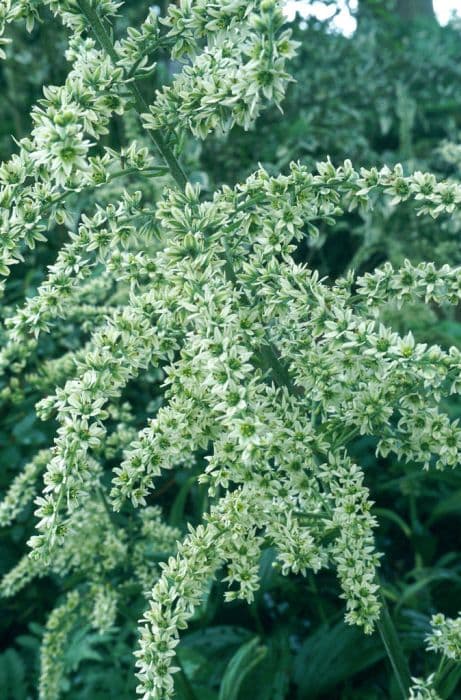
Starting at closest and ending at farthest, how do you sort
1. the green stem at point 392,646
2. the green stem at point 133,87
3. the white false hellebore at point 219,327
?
the white false hellebore at point 219,327 < the green stem at point 133,87 < the green stem at point 392,646

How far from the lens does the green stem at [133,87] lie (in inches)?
82.8

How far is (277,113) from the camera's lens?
686cm

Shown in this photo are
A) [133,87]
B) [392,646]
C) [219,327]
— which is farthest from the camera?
[392,646]

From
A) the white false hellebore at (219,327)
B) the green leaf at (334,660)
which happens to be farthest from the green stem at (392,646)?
the green leaf at (334,660)

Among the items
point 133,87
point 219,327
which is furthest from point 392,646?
point 133,87

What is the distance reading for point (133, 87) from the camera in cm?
215

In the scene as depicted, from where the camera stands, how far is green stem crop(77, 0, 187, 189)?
82.8 inches

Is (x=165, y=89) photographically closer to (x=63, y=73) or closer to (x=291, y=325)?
(x=291, y=325)

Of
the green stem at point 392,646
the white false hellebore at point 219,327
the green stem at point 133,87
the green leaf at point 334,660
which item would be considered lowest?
the green stem at point 392,646

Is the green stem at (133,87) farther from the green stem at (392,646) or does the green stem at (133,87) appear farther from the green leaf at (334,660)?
the green leaf at (334,660)

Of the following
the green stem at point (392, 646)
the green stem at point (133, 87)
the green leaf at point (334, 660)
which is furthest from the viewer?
the green leaf at point (334, 660)

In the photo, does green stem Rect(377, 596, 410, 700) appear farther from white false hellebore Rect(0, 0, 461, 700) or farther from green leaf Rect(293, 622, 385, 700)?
green leaf Rect(293, 622, 385, 700)

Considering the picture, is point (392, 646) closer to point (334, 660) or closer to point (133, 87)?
point (334, 660)

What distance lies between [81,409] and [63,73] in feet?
18.1
